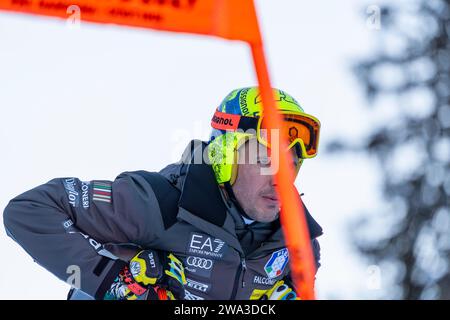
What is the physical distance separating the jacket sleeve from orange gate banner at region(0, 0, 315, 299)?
123 cm

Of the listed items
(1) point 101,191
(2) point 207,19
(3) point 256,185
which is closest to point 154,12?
(2) point 207,19

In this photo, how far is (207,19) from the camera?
3.06m

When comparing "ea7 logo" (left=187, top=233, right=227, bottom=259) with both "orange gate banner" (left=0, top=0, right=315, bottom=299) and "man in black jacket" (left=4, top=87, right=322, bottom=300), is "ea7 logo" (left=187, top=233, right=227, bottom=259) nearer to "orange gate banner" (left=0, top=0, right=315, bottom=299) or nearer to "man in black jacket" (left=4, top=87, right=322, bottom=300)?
"man in black jacket" (left=4, top=87, right=322, bottom=300)

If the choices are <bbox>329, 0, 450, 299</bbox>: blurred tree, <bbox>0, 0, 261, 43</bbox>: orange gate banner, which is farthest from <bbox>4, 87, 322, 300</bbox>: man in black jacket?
<bbox>329, 0, 450, 299</bbox>: blurred tree

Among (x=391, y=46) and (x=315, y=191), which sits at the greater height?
(x=391, y=46)

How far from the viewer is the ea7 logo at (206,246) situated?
14.8 feet

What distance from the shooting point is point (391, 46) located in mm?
9734

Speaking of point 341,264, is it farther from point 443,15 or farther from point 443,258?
point 443,15

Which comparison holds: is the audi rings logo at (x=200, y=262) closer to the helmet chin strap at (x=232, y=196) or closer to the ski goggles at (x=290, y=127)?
the helmet chin strap at (x=232, y=196)

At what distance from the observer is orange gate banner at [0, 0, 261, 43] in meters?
2.93

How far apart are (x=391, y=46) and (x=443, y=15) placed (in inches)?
32.9

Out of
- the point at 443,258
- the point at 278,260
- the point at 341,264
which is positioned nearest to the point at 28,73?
the point at 278,260
